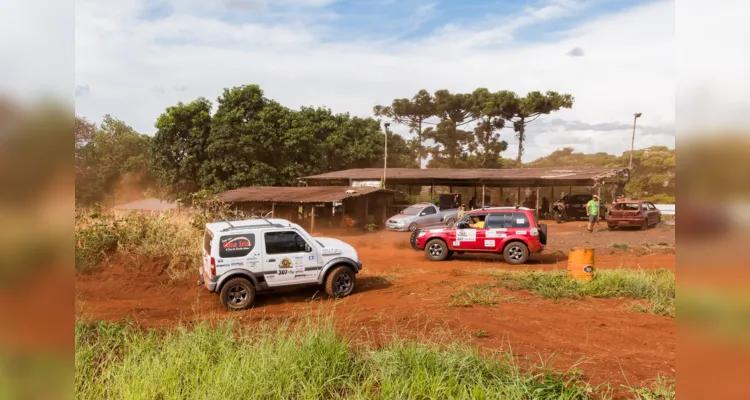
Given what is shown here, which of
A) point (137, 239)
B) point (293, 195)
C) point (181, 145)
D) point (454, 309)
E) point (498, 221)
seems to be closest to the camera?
point (454, 309)

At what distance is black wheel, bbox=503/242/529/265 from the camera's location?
13766 millimetres

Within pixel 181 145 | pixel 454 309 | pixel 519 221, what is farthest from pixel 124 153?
pixel 454 309

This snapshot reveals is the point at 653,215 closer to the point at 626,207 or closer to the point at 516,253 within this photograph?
the point at 626,207

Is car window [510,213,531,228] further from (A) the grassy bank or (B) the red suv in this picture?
(A) the grassy bank

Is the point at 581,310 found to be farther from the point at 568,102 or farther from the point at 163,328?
the point at 568,102

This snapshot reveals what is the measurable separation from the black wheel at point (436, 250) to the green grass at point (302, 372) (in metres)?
9.36

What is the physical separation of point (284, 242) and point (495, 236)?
23.1 feet

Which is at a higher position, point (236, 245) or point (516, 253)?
point (236, 245)

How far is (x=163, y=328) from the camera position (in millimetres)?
7047

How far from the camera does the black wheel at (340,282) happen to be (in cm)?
986

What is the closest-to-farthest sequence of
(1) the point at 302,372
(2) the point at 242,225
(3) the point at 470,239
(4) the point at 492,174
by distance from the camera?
(1) the point at 302,372 → (2) the point at 242,225 → (3) the point at 470,239 → (4) the point at 492,174

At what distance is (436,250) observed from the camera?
14.9 m

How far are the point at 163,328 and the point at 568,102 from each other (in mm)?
34489

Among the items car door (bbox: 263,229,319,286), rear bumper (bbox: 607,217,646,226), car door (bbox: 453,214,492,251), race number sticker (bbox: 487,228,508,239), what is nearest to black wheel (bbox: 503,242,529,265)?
race number sticker (bbox: 487,228,508,239)
